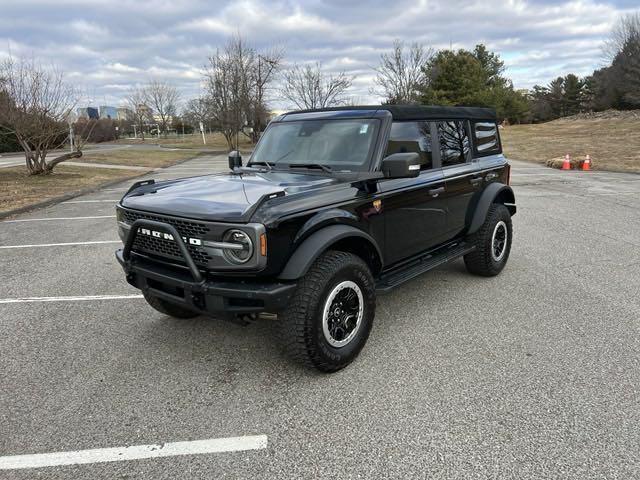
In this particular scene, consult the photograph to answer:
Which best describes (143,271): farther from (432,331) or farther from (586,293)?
(586,293)

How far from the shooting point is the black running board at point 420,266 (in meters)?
3.74

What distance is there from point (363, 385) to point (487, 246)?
257 centimetres

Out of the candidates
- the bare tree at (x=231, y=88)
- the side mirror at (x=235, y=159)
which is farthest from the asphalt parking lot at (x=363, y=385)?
the bare tree at (x=231, y=88)

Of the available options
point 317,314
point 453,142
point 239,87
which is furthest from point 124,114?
point 317,314

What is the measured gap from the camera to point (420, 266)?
4195mm

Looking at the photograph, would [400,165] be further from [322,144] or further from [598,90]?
[598,90]

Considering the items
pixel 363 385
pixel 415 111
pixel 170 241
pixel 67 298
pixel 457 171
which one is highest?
pixel 415 111

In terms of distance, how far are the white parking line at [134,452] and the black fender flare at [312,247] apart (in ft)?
3.12

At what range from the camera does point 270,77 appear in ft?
115

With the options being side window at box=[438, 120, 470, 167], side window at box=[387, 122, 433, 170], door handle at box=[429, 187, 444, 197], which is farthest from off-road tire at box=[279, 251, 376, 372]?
side window at box=[438, 120, 470, 167]

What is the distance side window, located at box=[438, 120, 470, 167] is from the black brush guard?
2.44 metres

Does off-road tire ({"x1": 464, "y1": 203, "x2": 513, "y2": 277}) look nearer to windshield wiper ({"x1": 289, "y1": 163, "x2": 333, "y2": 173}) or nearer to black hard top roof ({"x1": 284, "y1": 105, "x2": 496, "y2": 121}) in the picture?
black hard top roof ({"x1": 284, "y1": 105, "x2": 496, "y2": 121})

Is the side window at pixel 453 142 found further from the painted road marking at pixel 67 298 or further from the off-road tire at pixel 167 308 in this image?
the painted road marking at pixel 67 298

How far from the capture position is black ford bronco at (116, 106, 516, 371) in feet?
9.56
